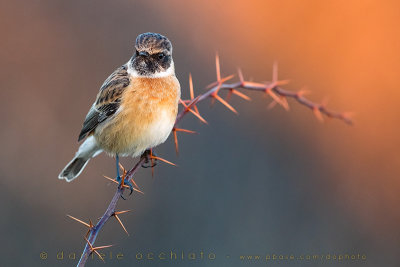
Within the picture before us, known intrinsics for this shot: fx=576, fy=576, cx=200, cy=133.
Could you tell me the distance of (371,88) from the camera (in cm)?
893

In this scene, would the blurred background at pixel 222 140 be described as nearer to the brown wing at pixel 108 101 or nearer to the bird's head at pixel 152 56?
the brown wing at pixel 108 101

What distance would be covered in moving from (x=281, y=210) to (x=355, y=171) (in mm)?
1362

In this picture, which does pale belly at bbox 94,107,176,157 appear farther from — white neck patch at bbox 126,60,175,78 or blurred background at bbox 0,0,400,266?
blurred background at bbox 0,0,400,266

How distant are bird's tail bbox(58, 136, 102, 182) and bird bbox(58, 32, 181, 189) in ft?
0.65

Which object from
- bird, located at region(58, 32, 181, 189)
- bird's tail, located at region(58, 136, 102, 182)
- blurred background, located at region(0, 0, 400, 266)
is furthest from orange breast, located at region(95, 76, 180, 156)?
blurred background, located at region(0, 0, 400, 266)

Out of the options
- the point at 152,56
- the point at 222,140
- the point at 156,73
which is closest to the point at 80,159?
the point at 156,73

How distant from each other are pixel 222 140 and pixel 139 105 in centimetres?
327

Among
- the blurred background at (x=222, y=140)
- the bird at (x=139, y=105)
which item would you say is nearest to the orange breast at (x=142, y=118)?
the bird at (x=139, y=105)

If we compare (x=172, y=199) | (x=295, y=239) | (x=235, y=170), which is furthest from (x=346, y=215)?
(x=172, y=199)

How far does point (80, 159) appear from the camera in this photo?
19.3ft

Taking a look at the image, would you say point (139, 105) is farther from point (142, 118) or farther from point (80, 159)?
point (80, 159)

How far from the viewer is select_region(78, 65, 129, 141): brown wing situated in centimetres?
544

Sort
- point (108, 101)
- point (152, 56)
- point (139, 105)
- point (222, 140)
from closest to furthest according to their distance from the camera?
point (152, 56), point (139, 105), point (108, 101), point (222, 140)

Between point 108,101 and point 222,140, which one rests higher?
point 108,101
